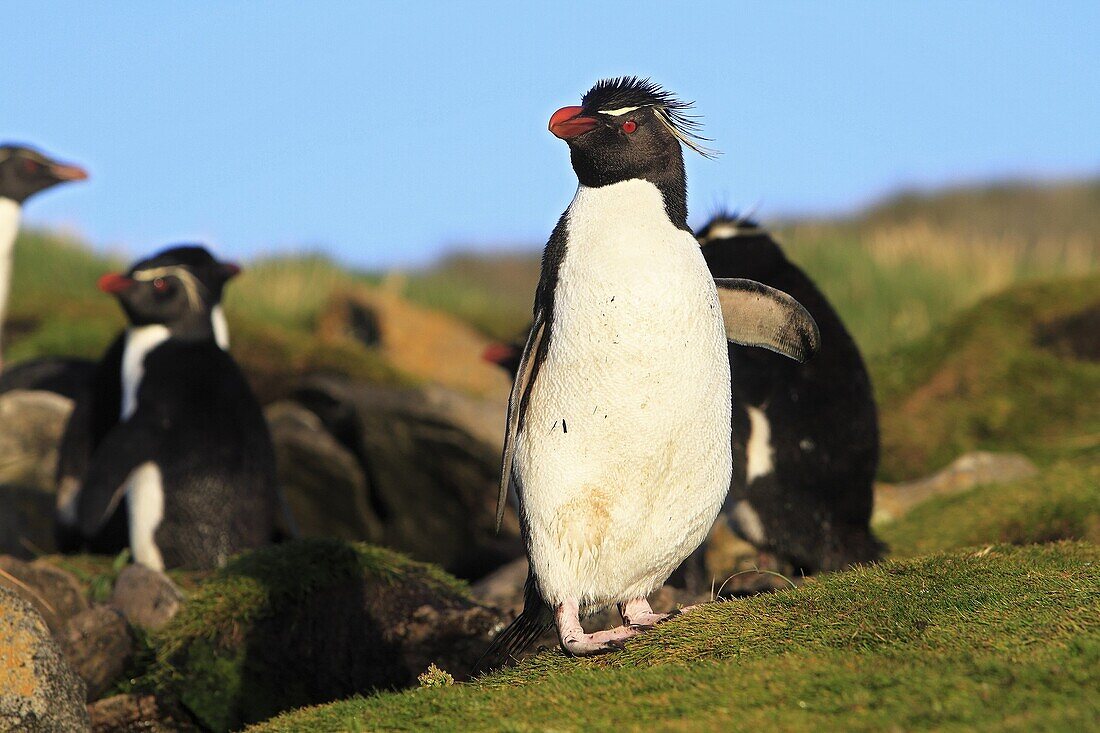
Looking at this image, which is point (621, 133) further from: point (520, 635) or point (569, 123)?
point (520, 635)

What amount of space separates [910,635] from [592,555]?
3.72 feet

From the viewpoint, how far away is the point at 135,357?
8750 millimetres

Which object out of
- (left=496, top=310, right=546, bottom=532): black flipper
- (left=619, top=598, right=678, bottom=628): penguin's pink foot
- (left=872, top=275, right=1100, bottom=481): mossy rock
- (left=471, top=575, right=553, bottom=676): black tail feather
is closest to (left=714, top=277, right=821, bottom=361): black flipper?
(left=496, top=310, right=546, bottom=532): black flipper

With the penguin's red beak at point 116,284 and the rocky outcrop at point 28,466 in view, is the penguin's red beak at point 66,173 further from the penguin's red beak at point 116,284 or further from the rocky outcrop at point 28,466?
the penguin's red beak at point 116,284

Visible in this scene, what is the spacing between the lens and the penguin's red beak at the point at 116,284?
28.9 feet

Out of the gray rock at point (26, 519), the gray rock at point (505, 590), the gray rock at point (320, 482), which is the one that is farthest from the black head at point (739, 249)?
the gray rock at point (26, 519)

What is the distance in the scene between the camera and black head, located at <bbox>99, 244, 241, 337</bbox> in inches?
347

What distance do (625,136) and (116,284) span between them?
548 cm

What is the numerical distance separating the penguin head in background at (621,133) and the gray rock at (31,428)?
6932 millimetres

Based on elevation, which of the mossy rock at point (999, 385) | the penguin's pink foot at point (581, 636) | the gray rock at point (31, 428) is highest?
the penguin's pink foot at point (581, 636)

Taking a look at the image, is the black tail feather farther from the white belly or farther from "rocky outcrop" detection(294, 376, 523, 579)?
"rocky outcrop" detection(294, 376, 523, 579)

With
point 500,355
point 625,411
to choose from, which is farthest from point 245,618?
point 500,355

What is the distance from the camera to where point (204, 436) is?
27.3 feet

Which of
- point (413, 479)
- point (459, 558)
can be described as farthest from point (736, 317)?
point (413, 479)
